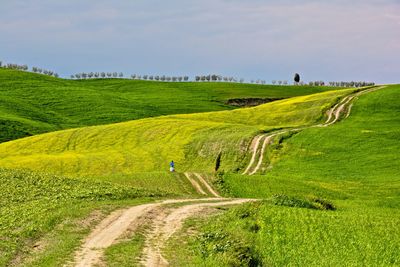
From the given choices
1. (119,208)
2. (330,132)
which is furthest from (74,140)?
(119,208)

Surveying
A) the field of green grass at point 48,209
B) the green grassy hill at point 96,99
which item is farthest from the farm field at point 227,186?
the green grassy hill at point 96,99

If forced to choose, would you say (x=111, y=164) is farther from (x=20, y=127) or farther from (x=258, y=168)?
(x=20, y=127)

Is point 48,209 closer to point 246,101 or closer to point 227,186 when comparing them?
point 227,186

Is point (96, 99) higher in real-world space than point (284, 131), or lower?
higher

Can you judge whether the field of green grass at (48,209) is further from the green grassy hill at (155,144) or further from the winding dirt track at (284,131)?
the winding dirt track at (284,131)

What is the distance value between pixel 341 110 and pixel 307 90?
275 ft

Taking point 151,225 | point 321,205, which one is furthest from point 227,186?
point 151,225

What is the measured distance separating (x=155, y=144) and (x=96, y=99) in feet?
220

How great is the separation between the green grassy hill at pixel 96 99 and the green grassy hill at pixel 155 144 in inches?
847

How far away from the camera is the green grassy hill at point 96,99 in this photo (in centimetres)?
12794

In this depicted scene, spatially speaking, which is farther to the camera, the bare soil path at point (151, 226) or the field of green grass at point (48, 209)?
the field of green grass at point (48, 209)

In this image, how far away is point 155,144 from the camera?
89.0 m

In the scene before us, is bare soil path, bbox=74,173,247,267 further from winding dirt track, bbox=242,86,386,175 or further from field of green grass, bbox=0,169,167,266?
winding dirt track, bbox=242,86,386,175

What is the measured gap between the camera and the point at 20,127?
378ft
